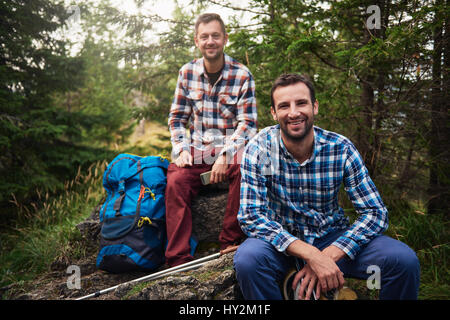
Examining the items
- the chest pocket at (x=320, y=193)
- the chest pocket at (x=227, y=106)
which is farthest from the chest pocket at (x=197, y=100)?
the chest pocket at (x=320, y=193)

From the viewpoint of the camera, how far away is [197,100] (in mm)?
3291

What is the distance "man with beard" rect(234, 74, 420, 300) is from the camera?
6.15 feet

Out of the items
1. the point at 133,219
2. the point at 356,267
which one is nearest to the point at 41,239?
the point at 133,219

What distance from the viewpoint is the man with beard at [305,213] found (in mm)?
1876

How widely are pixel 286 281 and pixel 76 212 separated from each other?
4.39 meters

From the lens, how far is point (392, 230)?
3395mm

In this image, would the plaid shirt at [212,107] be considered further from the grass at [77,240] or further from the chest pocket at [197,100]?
the grass at [77,240]

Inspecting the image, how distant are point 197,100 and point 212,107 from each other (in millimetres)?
189

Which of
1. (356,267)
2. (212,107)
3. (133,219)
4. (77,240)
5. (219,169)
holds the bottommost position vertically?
(77,240)

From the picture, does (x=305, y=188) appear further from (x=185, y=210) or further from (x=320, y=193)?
(x=185, y=210)

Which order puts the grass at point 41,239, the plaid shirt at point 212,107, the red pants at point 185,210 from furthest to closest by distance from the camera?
the grass at point 41,239 < the plaid shirt at point 212,107 < the red pants at point 185,210

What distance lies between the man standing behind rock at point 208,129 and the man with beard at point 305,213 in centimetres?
61

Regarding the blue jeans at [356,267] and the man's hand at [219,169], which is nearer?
the blue jeans at [356,267]
